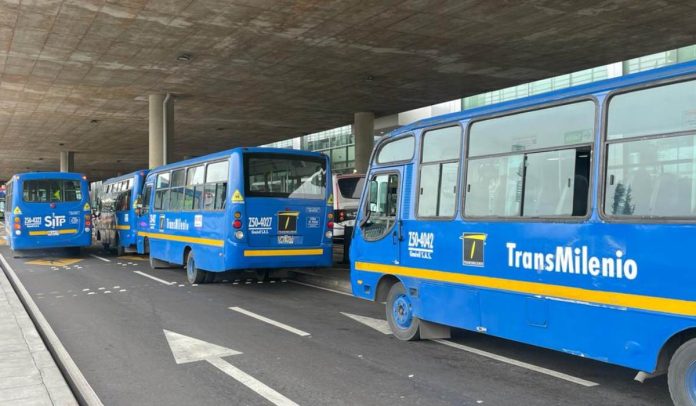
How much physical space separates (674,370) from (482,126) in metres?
3.10

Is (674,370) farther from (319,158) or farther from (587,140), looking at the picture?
(319,158)

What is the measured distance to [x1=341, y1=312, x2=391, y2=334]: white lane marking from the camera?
27.0ft

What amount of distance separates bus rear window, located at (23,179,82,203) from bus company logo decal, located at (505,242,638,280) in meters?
19.3

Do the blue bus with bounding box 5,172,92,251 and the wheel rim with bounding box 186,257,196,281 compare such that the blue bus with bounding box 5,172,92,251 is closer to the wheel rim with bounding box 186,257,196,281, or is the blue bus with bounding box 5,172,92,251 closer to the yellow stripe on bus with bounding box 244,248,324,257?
the wheel rim with bounding box 186,257,196,281

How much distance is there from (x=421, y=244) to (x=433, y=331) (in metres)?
1.22

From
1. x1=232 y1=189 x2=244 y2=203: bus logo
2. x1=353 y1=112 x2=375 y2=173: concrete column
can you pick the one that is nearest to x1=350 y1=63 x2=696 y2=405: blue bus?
x1=232 y1=189 x2=244 y2=203: bus logo

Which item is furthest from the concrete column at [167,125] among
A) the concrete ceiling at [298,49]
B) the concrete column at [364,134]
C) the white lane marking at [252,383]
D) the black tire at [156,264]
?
the white lane marking at [252,383]

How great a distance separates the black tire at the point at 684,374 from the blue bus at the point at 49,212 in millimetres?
20469

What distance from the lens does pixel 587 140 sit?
526 centimetres

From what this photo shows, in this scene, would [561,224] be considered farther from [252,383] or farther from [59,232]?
[59,232]

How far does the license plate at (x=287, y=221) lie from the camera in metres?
11.8

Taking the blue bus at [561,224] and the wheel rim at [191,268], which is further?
the wheel rim at [191,268]

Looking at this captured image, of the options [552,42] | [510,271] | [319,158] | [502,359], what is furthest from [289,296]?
[552,42]

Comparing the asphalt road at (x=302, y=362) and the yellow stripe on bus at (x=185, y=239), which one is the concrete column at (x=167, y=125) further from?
the asphalt road at (x=302, y=362)
